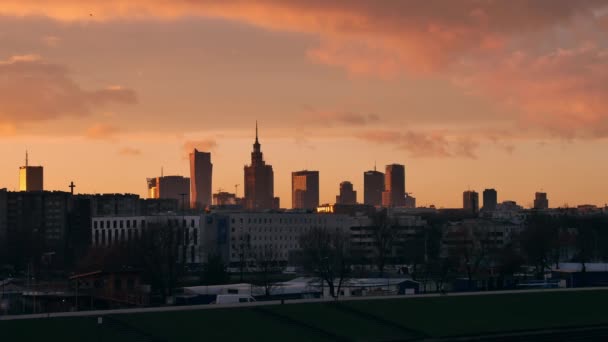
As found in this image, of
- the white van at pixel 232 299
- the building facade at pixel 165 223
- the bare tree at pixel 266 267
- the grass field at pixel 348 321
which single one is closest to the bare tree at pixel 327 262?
the bare tree at pixel 266 267

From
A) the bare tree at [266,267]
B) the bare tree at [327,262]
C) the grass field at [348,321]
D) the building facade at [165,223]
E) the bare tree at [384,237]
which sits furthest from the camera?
the building facade at [165,223]

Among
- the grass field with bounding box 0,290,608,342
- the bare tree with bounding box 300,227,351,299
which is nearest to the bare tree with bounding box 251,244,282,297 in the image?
the bare tree with bounding box 300,227,351,299

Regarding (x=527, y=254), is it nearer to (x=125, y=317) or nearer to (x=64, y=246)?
(x=64, y=246)

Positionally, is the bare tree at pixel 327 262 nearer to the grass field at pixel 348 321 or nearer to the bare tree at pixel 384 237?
the bare tree at pixel 384 237

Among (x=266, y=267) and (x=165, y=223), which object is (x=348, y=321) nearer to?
(x=266, y=267)

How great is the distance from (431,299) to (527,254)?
90.3 m

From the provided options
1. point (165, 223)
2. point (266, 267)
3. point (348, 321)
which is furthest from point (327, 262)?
point (165, 223)

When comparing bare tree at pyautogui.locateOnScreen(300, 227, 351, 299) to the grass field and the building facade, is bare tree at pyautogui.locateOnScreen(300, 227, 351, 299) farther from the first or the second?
the grass field

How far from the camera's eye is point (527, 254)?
552 feet

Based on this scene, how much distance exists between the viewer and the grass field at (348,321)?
62.4m

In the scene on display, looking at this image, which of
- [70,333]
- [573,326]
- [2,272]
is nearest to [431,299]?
[573,326]

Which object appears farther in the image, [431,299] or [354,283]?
[354,283]

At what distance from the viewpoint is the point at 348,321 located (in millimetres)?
71875

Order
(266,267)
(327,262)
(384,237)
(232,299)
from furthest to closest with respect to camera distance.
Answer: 1. (384,237)
2. (327,262)
3. (266,267)
4. (232,299)
